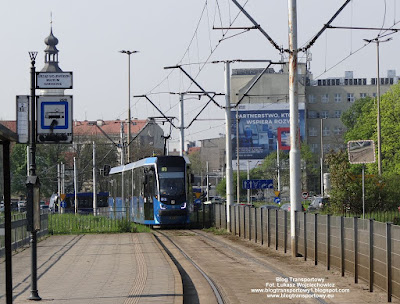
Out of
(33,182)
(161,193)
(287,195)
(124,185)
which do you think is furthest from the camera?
(287,195)

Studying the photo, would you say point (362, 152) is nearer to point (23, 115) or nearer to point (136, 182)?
point (23, 115)

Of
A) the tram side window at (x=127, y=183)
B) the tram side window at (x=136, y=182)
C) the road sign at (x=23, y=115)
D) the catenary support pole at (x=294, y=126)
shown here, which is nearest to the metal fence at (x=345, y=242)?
the catenary support pole at (x=294, y=126)

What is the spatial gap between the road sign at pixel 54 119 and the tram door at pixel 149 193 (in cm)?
2790

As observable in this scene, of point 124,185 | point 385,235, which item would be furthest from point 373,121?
point 385,235

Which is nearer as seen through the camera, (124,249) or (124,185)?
(124,249)

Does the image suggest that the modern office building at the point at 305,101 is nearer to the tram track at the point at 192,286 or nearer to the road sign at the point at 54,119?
the tram track at the point at 192,286

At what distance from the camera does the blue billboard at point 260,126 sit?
12206 cm

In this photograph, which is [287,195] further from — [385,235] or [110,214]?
[385,235]

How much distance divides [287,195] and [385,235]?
102298mm

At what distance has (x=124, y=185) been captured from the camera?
165ft

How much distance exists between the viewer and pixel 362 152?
2900 centimetres

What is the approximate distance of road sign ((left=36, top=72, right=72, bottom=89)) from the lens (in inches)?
583

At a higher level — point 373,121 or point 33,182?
point 373,121

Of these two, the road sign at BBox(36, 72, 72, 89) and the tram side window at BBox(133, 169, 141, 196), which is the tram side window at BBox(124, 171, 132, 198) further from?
the road sign at BBox(36, 72, 72, 89)
